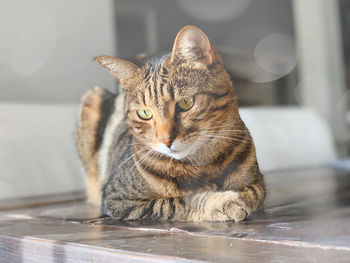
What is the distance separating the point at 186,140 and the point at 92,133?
33cm

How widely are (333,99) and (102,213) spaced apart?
2.69 metres

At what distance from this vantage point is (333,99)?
2982 mm

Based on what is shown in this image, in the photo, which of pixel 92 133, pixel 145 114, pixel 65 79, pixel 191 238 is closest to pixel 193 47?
pixel 145 114

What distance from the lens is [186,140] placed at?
1.58ft

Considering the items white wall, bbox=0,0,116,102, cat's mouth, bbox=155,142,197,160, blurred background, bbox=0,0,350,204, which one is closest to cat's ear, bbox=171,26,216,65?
cat's mouth, bbox=155,142,197,160

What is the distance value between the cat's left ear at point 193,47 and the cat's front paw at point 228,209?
162mm

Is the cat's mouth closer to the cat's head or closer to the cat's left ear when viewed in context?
the cat's head

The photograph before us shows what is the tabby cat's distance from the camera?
1.57 feet

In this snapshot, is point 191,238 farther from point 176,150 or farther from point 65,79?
point 65,79

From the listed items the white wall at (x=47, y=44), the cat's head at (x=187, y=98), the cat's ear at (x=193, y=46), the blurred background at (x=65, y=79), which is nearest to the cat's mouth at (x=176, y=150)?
the cat's head at (x=187, y=98)

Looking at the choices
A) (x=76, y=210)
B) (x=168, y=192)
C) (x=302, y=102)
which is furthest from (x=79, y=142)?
(x=302, y=102)

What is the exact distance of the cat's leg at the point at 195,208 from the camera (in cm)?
50

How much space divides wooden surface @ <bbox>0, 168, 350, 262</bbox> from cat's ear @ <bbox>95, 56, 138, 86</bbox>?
0.19 meters

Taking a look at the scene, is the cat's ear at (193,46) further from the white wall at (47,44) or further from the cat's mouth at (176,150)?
the white wall at (47,44)
